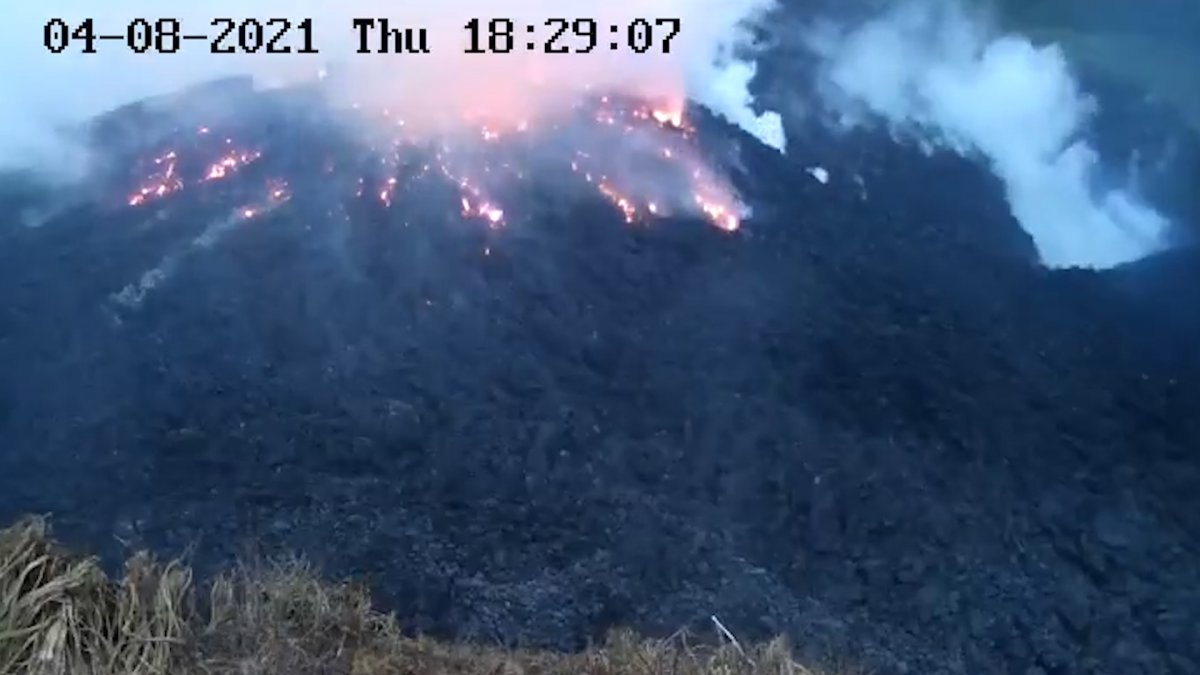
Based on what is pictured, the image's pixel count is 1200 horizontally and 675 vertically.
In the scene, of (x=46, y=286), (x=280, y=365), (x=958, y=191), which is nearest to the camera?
(x=280, y=365)

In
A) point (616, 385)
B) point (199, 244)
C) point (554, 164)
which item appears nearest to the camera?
point (616, 385)

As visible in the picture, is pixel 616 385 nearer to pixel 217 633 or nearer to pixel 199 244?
pixel 199 244

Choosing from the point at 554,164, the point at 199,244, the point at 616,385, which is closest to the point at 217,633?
the point at 616,385

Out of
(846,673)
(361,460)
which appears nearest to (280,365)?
(361,460)

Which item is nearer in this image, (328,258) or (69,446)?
(69,446)

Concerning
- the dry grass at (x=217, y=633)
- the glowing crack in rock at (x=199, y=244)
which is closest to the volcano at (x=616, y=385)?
the glowing crack in rock at (x=199, y=244)

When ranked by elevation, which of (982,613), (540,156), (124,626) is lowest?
(982,613)

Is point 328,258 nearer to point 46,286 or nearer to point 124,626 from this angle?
point 46,286
